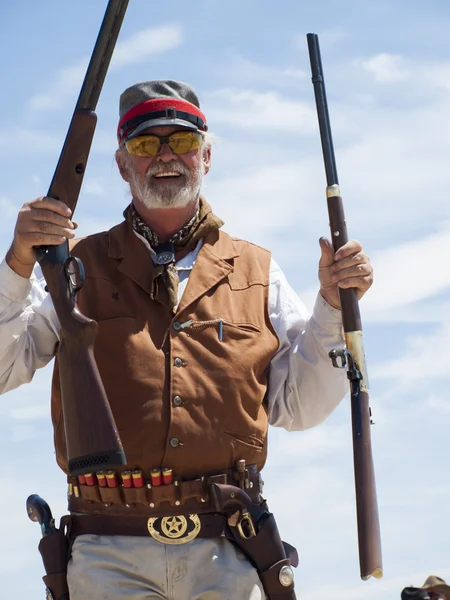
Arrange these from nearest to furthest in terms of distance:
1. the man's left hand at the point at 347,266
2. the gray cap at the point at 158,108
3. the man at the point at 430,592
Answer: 1. the man at the point at 430,592
2. the man's left hand at the point at 347,266
3. the gray cap at the point at 158,108

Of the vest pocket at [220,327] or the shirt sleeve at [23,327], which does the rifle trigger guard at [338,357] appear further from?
the shirt sleeve at [23,327]

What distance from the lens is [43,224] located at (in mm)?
6797

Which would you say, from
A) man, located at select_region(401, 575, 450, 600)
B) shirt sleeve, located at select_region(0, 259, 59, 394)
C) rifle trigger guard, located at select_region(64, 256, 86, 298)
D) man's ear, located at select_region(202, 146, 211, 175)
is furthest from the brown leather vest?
man, located at select_region(401, 575, 450, 600)

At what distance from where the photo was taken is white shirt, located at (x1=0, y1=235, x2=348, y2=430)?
24.1 ft

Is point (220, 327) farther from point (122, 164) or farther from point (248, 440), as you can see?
point (122, 164)

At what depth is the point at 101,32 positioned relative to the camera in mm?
6984

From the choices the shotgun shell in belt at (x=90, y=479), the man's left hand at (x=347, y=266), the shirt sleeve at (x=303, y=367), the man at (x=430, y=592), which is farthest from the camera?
the shirt sleeve at (x=303, y=367)

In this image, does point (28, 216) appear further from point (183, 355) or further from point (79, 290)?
point (183, 355)

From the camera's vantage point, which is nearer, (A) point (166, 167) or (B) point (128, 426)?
(B) point (128, 426)

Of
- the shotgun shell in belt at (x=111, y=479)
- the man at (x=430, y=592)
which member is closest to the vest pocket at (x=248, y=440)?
the shotgun shell in belt at (x=111, y=479)

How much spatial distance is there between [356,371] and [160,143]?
190 centimetres

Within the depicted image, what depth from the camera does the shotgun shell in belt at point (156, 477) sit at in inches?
270

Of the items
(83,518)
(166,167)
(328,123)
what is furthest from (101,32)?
(83,518)

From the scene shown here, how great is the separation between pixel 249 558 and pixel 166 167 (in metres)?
2.42
